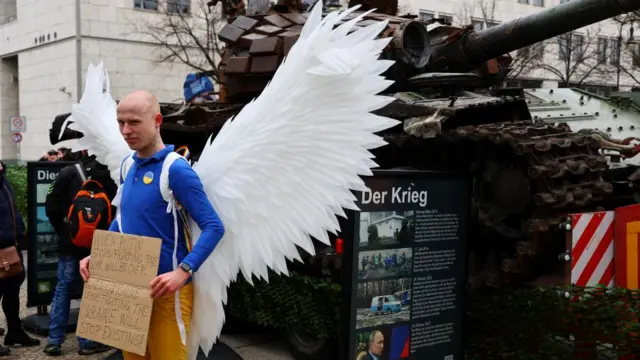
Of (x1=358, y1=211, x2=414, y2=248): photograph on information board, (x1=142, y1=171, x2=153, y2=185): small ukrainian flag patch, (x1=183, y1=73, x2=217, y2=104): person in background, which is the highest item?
(x1=183, y1=73, x2=217, y2=104): person in background

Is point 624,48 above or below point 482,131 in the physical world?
above

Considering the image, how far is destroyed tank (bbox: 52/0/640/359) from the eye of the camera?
202 inches

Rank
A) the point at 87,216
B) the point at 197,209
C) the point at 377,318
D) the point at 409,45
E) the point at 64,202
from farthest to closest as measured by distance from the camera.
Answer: the point at 409,45, the point at 64,202, the point at 87,216, the point at 377,318, the point at 197,209

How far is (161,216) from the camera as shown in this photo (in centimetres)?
329

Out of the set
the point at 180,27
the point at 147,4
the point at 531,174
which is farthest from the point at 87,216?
the point at 147,4

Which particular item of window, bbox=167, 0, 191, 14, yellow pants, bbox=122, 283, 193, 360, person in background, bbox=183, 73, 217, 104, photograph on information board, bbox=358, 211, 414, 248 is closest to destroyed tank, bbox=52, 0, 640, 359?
photograph on information board, bbox=358, 211, 414, 248

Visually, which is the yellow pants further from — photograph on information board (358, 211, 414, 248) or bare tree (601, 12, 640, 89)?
bare tree (601, 12, 640, 89)

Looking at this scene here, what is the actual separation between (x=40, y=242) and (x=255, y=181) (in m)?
5.36

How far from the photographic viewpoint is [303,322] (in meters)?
5.96

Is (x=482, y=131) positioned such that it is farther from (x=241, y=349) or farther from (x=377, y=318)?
(x=241, y=349)

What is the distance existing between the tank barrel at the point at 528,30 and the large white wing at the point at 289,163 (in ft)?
10.3

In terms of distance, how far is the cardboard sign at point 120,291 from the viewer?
124 inches

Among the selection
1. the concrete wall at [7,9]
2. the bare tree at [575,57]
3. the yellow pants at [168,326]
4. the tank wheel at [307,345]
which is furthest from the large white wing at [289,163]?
the concrete wall at [7,9]

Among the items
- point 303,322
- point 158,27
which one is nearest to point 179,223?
point 303,322
